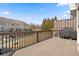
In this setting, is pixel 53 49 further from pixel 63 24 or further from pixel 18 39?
pixel 18 39

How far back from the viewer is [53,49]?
3.60m

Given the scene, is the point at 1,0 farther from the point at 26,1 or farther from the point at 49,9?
the point at 49,9

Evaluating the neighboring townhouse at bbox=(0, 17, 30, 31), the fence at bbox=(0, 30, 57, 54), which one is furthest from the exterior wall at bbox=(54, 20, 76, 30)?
the neighboring townhouse at bbox=(0, 17, 30, 31)

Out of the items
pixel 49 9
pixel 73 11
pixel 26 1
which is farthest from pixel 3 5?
pixel 73 11

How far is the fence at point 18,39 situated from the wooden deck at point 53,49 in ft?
0.45

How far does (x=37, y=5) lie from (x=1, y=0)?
55 cm

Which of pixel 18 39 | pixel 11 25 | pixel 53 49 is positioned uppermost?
pixel 11 25

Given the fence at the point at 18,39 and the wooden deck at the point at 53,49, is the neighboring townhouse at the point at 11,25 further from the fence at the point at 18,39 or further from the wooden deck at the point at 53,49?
the wooden deck at the point at 53,49

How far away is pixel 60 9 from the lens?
3654 mm

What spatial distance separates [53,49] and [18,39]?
0.62 meters

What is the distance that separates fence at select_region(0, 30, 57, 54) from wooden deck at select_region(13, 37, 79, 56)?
138 mm

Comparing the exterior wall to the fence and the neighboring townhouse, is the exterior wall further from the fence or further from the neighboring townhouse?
the neighboring townhouse

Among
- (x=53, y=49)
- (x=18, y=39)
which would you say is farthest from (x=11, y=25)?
(x=53, y=49)

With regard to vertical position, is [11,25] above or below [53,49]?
above
